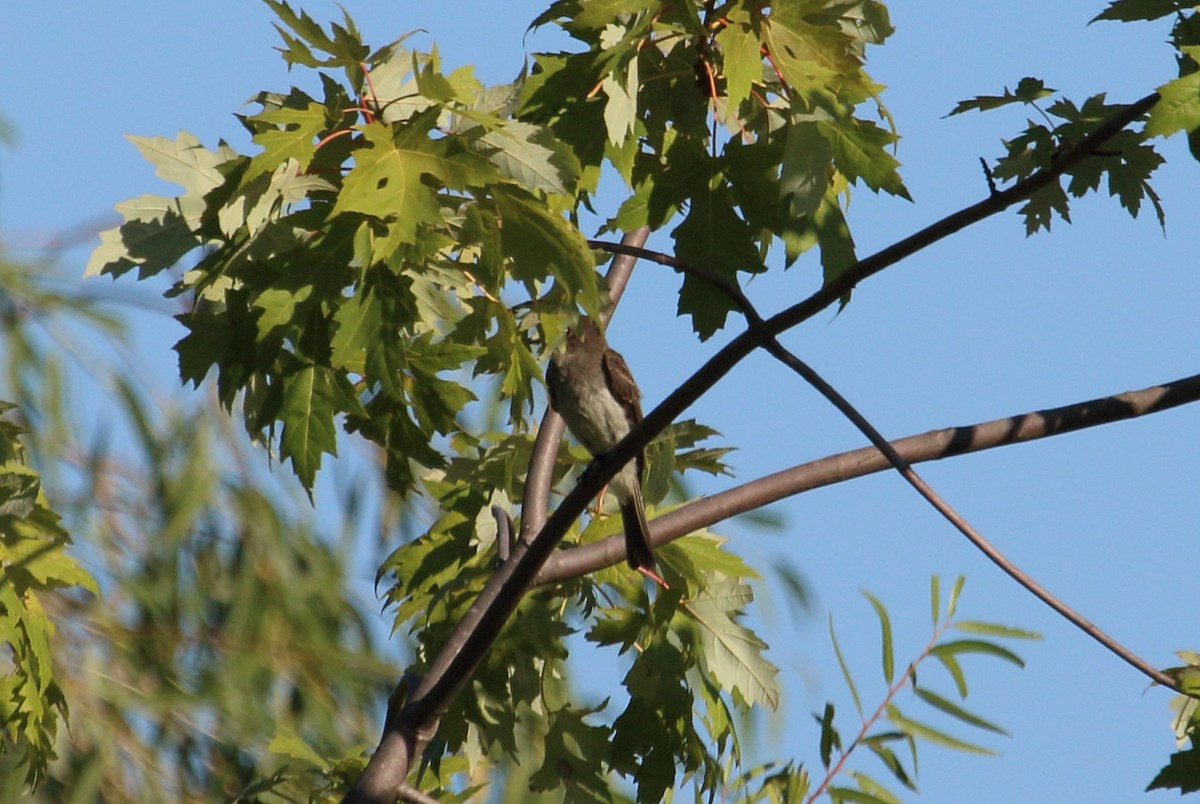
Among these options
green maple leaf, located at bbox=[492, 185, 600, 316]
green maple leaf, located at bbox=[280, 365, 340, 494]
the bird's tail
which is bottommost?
green maple leaf, located at bbox=[280, 365, 340, 494]

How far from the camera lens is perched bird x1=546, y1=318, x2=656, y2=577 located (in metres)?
3.73

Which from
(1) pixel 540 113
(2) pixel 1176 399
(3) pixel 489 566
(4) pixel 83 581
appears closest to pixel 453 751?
(3) pixel 489 566

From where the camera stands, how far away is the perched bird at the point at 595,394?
3.73 m

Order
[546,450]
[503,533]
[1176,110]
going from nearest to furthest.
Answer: [1176,110]
[503,533]
[546,450]

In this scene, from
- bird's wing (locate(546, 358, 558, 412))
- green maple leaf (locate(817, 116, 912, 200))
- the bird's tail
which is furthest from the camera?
Answer: bird's wing (locate(546, 358, 558, 412))

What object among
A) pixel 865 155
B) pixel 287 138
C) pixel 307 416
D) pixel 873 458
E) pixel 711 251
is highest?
pixel 865 155

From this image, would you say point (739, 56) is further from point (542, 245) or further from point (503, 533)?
point (503, 533)

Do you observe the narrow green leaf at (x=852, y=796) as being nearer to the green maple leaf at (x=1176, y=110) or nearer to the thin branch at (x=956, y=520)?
the thin branch at (x=956, y=520)

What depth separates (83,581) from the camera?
107 inches

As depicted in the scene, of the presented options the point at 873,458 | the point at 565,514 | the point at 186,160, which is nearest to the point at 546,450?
the point at 565,514

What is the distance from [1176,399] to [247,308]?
145 centimetres

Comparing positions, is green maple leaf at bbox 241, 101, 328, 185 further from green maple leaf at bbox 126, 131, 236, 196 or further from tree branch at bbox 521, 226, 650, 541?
tree branch at bbox 521, 226, 650, 541

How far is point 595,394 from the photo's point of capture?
408 cm

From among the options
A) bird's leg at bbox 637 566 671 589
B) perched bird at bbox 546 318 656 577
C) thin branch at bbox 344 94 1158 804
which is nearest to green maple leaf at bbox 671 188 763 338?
thin branch at bbox 344 94 1158 804
